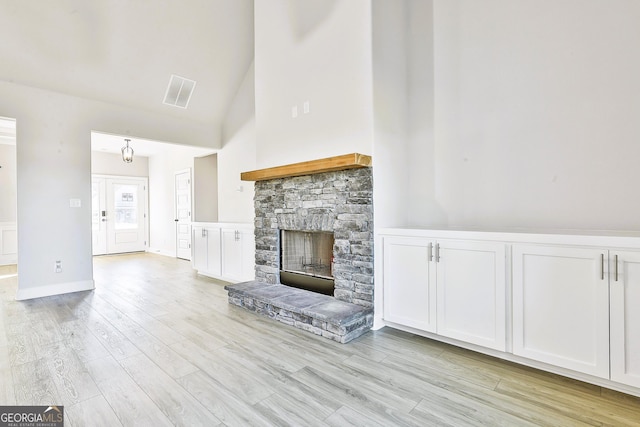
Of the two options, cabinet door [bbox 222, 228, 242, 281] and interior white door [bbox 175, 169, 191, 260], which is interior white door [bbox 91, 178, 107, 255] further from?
cabinet door [bbox 222, 228, 242, 281]

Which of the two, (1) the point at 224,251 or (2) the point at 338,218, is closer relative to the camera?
(2) the point at 338,218

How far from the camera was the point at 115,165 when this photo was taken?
8.46m

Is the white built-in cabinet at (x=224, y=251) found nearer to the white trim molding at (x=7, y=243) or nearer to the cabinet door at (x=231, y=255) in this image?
the cabinet door at (x=231, y=255)

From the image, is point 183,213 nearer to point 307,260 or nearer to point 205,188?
point 205,188

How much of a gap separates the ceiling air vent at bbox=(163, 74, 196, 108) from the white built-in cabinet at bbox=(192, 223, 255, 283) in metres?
2.07

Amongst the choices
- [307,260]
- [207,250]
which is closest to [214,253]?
[207,250]

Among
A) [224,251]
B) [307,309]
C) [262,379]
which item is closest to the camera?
[262,379]

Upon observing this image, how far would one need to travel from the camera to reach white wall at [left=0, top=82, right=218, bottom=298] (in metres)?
4.18

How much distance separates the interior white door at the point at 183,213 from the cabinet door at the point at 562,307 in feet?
21.9

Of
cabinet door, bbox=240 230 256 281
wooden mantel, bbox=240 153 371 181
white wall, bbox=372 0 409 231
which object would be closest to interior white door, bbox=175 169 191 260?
cabinet door, bbox=240 230 256 281

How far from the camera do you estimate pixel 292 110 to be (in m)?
3.71

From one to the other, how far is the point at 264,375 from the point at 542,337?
1.88 meters

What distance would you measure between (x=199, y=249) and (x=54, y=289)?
1969 millimetres

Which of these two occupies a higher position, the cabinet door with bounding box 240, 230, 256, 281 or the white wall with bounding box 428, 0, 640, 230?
the white wall with bounding box 428, 0, 640, 230
